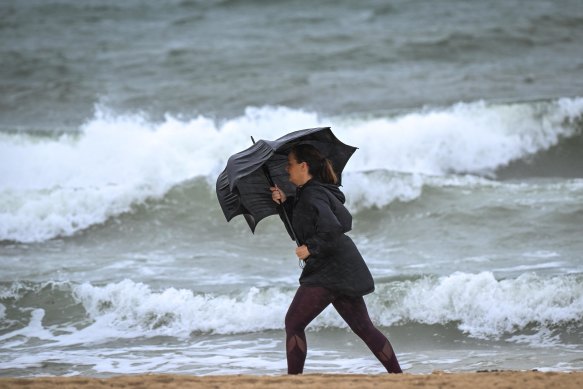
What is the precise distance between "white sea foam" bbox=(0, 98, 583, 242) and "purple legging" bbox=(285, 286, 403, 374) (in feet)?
26.3

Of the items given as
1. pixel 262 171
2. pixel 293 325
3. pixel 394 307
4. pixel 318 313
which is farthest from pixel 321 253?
pixel 394 307

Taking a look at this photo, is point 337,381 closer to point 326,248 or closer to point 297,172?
point 326,248

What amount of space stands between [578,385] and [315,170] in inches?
73.9

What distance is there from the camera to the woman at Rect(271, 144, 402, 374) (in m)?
5.55

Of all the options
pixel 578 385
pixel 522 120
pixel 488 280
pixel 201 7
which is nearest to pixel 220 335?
pixel 488 280

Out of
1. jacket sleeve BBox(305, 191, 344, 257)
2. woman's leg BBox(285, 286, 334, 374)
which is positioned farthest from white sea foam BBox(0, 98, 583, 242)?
jacket sleeve BBox(305, 191, 344, 257)

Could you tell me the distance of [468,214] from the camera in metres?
12.0

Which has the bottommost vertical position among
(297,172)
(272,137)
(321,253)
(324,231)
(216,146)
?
(321,253)

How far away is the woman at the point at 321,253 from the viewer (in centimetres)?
555

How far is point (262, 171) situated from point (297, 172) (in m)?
0.22

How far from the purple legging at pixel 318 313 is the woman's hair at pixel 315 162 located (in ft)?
2.10

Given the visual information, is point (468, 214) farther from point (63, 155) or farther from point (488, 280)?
point (63, 155)

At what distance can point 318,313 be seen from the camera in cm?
570

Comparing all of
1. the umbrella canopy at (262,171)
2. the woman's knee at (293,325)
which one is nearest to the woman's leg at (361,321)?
the woman's knee at (293,325)
